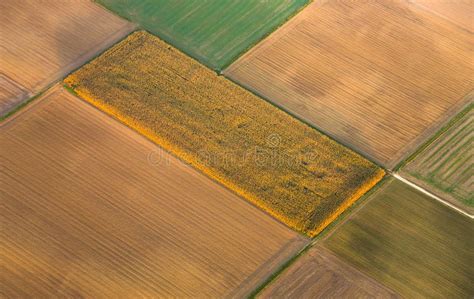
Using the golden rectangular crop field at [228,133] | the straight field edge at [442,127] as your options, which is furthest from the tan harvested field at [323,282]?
the straight field edge at [442,127]

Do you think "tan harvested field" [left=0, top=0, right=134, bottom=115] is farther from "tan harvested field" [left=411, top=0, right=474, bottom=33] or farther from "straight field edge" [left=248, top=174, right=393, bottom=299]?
"tan harvested field" [left=411, top=0, right=474, bottom=33]

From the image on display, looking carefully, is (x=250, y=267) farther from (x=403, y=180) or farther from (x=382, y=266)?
(x=403, y=180)

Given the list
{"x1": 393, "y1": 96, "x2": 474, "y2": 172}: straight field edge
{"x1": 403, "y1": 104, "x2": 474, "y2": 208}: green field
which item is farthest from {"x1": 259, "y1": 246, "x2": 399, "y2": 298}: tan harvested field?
{"x1": 393, "y1": 96, "x2": 474, "y2": 172}: straight field edge

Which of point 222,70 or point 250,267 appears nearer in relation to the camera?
→ point 250,267

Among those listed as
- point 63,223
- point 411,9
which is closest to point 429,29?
point 411,9

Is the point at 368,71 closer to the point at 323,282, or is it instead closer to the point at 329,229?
the point at 329,229

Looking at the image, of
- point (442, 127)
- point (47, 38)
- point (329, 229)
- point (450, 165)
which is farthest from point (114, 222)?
point (442, 127)
